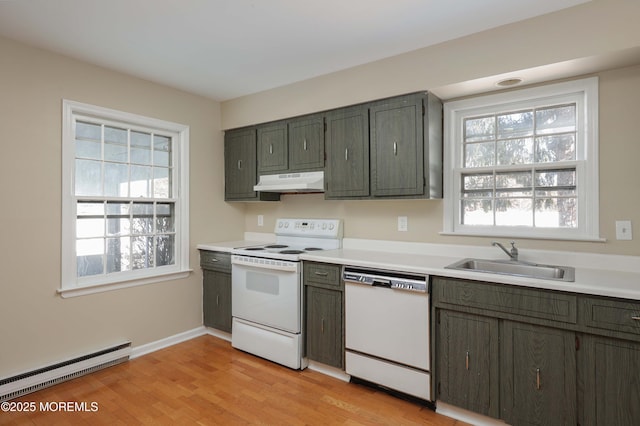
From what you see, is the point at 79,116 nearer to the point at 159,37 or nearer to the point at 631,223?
the point at 159,37

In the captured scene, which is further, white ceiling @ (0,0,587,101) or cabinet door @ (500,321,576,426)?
white ceiling @ (0,0,587,101)

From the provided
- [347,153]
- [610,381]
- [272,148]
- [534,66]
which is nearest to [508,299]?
[610,381]

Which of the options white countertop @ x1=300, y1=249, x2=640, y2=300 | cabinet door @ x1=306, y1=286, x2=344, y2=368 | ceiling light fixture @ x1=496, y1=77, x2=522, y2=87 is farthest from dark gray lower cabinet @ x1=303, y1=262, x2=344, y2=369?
Result: ceiling light fixture @ x1=496, y1=77, x2=522, y2=87

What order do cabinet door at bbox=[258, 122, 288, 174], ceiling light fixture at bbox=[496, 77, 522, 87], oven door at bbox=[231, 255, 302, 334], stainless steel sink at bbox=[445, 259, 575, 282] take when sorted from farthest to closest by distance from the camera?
cabinet door at bbox=[258, 122, 288, 174]
oven door at bbox=[231, 255, 302, 334]
ceiling light fixture at bbox=[496, 77, 522, 87]
stainless steel sink at bbox=[445, 259, 575, 282]

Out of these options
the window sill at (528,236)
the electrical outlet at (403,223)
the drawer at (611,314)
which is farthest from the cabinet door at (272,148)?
the drawer at (611,314)

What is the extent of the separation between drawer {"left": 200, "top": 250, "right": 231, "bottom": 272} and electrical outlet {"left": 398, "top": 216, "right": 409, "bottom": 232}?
5.48ft

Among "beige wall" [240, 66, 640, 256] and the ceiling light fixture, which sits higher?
the ceiling light fixture

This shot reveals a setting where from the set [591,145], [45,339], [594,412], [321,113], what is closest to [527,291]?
[594,412]

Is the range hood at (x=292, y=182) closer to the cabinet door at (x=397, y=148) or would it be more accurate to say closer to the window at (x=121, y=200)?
the cabinet door at (x=397, y=148)

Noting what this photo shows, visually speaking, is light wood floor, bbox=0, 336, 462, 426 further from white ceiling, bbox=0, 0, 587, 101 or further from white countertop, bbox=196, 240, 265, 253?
white ceiling, bbox=0, 0, 587, 101

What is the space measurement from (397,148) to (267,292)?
5.39 feet

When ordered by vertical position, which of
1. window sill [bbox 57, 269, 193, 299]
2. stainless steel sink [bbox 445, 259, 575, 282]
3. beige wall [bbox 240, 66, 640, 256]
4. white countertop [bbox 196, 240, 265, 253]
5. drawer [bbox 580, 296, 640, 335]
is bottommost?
window sill [bbox 57, 269, 193, 299]

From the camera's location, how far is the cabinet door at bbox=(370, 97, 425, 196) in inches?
107

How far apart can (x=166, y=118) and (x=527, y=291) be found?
3.38 meters
